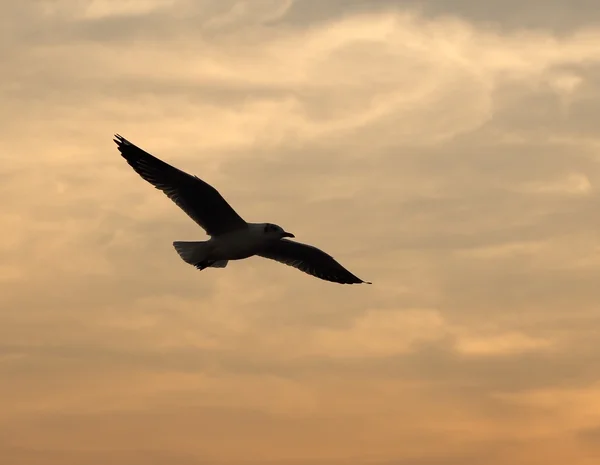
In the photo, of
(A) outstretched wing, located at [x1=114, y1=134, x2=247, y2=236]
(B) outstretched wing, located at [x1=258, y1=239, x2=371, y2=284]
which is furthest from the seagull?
(B) outstretched wing, located at [x1=258, y1=239, x2=371, y2=284]

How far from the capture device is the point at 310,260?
136ft

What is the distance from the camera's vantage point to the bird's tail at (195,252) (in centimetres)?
3721

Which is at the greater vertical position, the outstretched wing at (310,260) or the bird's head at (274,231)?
the outstretched wing at (310,260)

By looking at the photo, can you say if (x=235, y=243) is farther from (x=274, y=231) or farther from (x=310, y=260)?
(x=310, y=260)

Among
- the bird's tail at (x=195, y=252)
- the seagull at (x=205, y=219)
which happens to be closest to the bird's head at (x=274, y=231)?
the seagull at (x=205, y=219)

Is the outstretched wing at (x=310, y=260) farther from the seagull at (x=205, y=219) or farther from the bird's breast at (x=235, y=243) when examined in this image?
the bird's breast at (x=235, y=243)

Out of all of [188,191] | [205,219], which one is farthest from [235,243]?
[188,191]

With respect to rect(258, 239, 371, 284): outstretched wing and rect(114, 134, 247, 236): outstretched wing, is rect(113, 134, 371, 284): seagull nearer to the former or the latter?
rect(114, 134, 247, 236): outstretched wing

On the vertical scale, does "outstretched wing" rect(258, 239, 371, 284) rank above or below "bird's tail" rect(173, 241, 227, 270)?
above

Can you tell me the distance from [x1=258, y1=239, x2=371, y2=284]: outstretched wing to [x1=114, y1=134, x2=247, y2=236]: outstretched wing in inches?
119

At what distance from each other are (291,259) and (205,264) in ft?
15.2

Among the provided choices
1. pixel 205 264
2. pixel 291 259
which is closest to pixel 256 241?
pixel 205 264

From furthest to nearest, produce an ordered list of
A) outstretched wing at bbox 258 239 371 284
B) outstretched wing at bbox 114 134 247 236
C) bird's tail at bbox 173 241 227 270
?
outstretched wing at bbox 258 239 371 284 < bird's tail at bbox 173 241 227 270 < outstretched wing at bbox 114 134 247 236

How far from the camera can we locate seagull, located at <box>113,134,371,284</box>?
3594 centimetres
